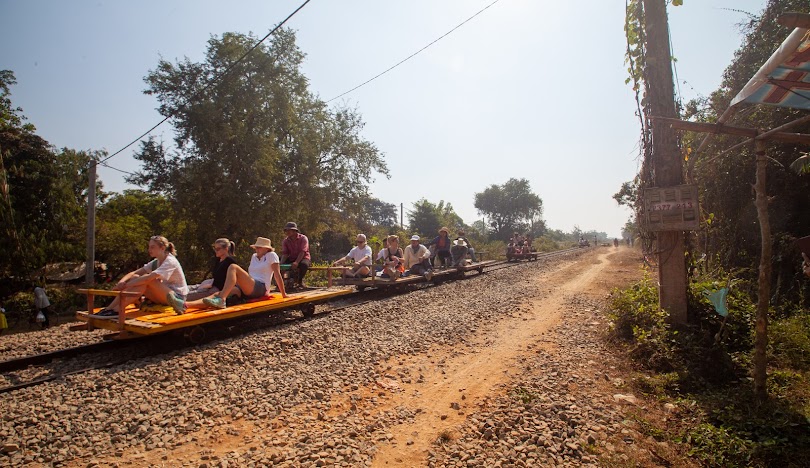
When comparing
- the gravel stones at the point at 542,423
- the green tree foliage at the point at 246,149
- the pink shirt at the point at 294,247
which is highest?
the green tree foliage at the point at 246,149

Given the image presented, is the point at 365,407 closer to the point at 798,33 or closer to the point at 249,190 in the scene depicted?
the point at 798,33

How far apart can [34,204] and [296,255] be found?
16.3 m

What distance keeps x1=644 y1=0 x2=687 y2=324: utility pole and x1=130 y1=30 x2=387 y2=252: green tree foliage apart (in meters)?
16.9

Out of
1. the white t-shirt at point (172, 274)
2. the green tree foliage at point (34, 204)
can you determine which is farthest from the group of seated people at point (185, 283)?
the green tree foliage at point (34, 204)

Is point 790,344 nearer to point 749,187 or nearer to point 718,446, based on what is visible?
point 718,446

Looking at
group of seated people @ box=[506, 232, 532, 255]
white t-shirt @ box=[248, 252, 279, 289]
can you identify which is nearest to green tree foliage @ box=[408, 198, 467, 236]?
group of seated people @ box=[506, 232, 532, 255]

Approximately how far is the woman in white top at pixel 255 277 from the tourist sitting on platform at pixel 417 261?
15.9ft

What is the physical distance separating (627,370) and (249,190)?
1860 centimetres

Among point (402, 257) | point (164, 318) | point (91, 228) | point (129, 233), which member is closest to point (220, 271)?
point (164, 318)

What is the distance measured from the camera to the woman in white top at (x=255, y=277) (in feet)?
19.2

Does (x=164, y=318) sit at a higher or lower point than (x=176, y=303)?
lower

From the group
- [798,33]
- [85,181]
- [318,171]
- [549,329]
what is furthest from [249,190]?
[798,33]

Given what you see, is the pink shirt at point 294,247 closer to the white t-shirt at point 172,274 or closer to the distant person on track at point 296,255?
the distant person on track at point 296,255

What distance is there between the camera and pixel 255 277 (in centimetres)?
684
